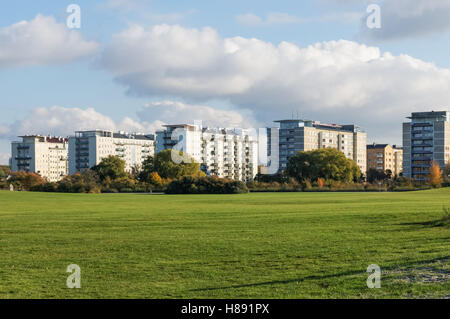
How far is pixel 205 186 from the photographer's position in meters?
76.8

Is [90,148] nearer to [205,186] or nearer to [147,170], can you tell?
[147,170]

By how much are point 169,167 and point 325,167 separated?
2675 centimetres

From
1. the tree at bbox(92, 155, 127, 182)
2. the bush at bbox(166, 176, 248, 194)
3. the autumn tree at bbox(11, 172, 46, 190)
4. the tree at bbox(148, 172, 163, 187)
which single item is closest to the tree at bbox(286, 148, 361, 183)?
the tree at bbox(148, 172, 163, 187)

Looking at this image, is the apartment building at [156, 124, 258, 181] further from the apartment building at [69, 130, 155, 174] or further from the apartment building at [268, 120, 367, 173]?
the apartment building at [69, 130, 155, 174]

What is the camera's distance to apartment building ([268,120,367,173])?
169500 millimetres

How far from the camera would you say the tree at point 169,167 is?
331 ft

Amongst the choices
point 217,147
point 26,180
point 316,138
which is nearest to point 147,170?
point 26,180

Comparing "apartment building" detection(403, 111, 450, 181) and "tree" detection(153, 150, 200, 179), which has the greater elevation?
"apartment building" detection(403, 111, 450, 181)

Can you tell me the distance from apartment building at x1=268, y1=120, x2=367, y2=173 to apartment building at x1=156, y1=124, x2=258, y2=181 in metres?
11.3

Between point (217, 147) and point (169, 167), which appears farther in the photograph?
point (217, 147)

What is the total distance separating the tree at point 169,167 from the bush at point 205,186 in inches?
905

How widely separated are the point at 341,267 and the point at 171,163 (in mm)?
88644
